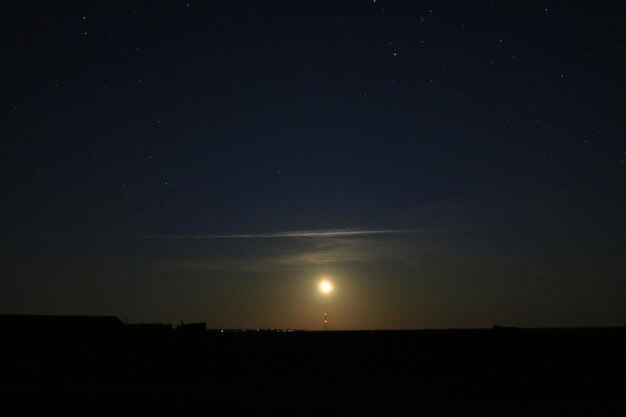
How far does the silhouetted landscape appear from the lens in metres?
29.3

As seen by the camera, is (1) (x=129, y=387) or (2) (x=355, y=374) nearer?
(1) (x=129, y=387)

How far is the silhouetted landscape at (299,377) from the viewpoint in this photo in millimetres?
29328

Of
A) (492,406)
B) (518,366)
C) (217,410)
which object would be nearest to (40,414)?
(217,410)

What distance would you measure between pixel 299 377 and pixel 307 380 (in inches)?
70.1

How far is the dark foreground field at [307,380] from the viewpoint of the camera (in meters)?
28.8

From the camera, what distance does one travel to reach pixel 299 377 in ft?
138

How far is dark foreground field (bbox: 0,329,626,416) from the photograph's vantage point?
94.4ft

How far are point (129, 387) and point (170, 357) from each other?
772 inches

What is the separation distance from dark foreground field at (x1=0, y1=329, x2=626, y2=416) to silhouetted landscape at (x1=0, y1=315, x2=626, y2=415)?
0.22ft

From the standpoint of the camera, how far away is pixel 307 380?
4050cm

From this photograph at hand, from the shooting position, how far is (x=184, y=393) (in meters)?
32.5

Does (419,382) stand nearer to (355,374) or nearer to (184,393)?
(355,374)

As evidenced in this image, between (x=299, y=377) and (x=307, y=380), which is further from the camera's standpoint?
(x=299, y=377)

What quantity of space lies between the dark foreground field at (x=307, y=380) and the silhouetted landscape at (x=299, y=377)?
0.22 ft
